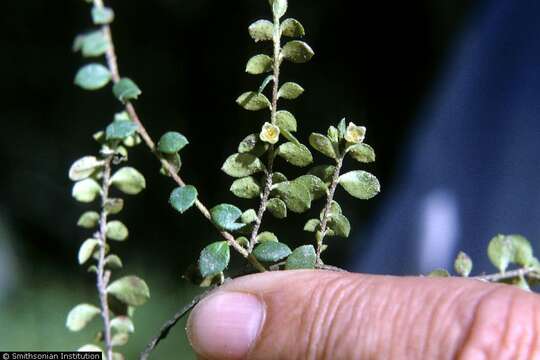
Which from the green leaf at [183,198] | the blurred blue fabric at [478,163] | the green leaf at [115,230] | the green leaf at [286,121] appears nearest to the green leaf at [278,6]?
the green leaf at [286,121]

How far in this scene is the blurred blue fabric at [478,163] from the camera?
233 centimetres

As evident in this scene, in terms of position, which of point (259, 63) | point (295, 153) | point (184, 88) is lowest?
point (295, 153)

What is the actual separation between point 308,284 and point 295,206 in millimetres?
136

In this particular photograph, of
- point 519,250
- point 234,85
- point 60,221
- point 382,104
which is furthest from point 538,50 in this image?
point 60,221

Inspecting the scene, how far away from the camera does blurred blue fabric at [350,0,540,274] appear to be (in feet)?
7.63

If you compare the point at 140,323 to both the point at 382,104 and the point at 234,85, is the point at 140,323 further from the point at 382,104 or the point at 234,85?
the point at 382,104

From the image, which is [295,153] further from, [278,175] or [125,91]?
[125,91]

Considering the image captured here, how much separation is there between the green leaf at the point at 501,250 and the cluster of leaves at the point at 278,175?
169mm

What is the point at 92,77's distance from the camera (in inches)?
30.7

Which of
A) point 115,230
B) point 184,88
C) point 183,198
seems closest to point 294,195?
point 183,198

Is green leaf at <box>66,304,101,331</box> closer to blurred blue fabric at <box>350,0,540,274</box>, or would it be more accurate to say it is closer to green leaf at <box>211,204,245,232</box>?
green leaf at <box>211,204,245,232</box>

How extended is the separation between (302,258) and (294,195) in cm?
7

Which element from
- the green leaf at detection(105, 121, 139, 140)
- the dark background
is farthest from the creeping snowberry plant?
the dark background

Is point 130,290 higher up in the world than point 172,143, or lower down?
lower down
